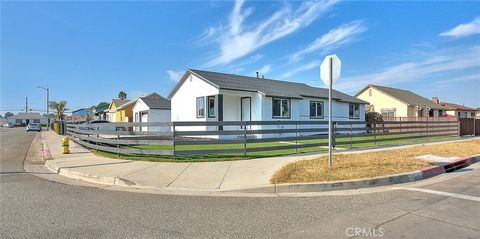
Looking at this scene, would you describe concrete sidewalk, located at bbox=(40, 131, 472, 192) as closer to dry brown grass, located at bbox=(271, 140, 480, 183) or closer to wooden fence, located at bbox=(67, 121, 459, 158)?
dry brown grass, located at bbox=(271, 140, 480, 183)

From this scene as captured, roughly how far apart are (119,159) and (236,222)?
819 centimetres

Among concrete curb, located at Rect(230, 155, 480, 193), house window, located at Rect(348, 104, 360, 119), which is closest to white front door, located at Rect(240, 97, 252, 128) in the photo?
house window, located at Rect(348, 104, 360, 119)

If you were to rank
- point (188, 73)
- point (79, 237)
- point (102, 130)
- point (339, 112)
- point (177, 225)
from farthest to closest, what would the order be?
1. point (339, 112)
2. point (188, 73)
3. point (102, 130)
4. point (177, 225)
5. point (79, 237)

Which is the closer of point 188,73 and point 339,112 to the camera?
point 188,73

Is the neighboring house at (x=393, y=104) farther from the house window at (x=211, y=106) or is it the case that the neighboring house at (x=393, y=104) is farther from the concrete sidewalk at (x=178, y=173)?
the concrete sidewalk at (x=178, y=173)

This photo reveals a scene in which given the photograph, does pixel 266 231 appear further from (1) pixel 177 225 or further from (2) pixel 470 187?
(2) pixel 470 187

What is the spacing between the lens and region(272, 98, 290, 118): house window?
902 inches

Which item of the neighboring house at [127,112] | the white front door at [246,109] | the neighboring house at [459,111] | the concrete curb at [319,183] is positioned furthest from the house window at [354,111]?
the neighboring house at [459,111]

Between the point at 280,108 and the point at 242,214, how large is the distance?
1797cm

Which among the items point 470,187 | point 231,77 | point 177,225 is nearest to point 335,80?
point 470,187

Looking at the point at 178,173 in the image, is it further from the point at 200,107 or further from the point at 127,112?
the point at 127,112

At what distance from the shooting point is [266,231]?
4898mm

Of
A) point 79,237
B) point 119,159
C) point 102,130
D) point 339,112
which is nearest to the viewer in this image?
point 79,237

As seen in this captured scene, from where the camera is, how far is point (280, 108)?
920 inches
